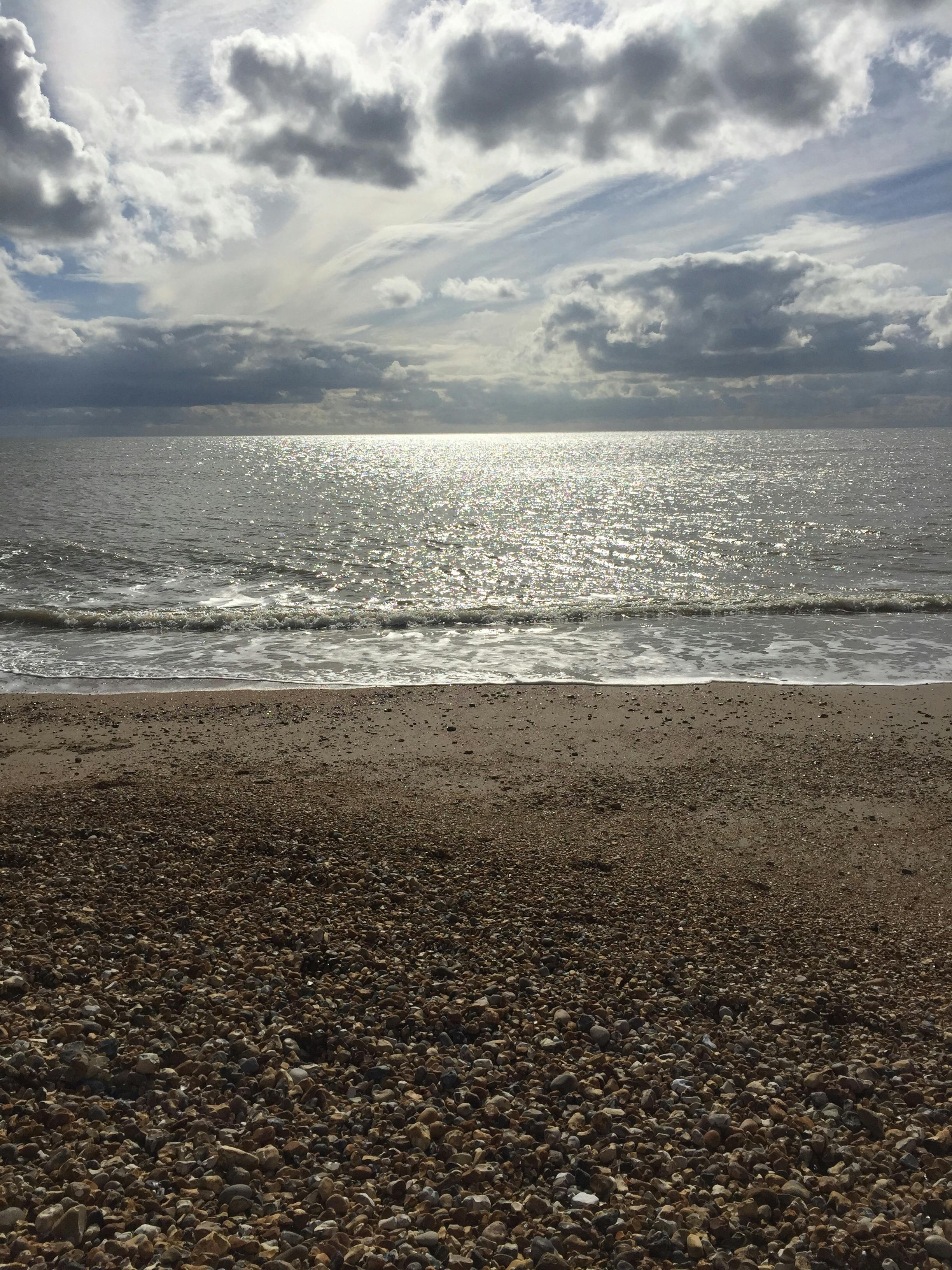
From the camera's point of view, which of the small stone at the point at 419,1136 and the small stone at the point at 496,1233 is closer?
the small stone at the point at 496,1233

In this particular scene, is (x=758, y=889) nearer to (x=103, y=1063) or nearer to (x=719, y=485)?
(x=103, y=1063)

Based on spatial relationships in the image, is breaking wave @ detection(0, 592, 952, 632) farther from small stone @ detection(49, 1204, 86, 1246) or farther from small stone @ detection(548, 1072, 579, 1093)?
small stone @ detection(49, 1204, 86, 1246)

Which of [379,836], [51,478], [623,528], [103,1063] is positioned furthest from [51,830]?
[51,478]

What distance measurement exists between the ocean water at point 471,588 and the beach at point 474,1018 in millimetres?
6136

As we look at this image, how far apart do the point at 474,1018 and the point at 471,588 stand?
20027 millimetres

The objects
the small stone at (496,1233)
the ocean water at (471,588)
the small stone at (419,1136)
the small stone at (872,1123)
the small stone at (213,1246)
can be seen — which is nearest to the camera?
the small stone at (213,1246)

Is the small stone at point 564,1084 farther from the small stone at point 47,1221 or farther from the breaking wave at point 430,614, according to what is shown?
the breaking wave at point 430,614

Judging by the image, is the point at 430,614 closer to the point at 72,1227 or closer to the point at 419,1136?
the point at 419,1136

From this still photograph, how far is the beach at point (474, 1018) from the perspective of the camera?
3.32m

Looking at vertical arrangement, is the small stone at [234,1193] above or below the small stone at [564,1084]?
above

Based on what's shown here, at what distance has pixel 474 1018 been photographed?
14.9 feet

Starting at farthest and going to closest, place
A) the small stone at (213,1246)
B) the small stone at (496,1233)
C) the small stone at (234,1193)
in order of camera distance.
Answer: the small stone at (234,1193) → the small stone at (496,1233) → the small stone at (213,1246)

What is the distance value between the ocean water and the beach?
6136 millimetres

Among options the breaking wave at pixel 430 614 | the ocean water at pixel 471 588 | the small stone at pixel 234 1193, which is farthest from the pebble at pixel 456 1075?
the breaking wave at pixel 430 614
